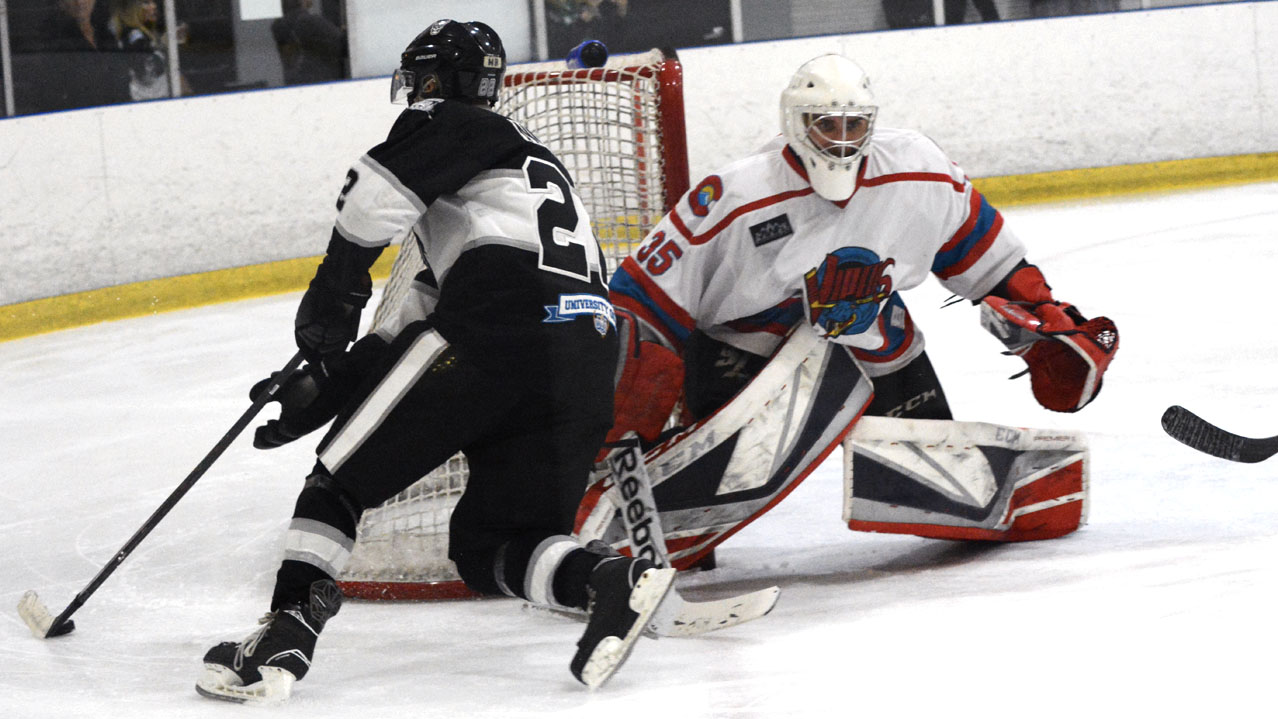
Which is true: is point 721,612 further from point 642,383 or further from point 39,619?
point 39,619

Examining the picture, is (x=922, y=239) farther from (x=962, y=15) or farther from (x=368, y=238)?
(x=962, y=15)

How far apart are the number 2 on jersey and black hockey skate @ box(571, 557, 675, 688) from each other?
0.43 meters

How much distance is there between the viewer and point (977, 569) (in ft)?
8.70

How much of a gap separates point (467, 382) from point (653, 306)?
67 centimetres

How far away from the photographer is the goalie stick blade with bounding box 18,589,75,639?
101 inches

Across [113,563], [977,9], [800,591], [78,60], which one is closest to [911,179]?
[800,591]

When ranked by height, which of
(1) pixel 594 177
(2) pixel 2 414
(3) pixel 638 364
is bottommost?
(2) pixel 2 414

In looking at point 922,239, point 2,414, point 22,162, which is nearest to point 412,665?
point 922,239

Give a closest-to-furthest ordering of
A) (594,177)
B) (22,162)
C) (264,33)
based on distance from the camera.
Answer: (594,177)
(22,162)
(264,33)

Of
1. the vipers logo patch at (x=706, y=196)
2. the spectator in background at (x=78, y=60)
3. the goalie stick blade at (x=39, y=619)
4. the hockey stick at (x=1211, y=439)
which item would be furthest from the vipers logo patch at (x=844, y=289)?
the spectator in background at (x=78, y=60)

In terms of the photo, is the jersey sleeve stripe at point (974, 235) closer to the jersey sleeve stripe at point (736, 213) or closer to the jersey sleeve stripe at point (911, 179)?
the jersey sleeve stripe at point (911, 179)

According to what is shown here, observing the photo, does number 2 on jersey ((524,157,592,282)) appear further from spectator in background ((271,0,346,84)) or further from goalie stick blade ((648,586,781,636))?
spectator in background ((271,0,346,84))

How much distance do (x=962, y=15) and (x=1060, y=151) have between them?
843mm

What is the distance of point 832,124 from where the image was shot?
2.62 metres
